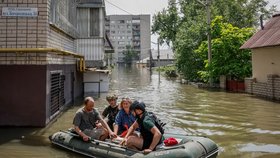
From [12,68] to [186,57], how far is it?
25.7 meters

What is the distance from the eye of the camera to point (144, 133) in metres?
7.14

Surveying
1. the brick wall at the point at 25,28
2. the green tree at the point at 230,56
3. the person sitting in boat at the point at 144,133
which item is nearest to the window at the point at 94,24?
the green tree at the point at 230,56

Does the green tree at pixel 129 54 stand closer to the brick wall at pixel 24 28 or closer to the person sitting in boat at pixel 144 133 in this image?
the brick wall at pixel 24 28

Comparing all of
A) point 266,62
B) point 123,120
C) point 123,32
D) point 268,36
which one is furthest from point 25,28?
point 123,32

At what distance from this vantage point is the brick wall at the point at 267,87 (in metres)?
19.7

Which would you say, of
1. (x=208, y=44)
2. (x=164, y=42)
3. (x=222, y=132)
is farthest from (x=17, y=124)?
(x=164, y=42)

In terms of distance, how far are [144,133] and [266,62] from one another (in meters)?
16.9

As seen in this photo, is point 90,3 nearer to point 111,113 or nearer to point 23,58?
point 23,58

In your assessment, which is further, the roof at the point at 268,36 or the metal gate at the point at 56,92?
the roof at the point at 268,36

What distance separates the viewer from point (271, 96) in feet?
66.5

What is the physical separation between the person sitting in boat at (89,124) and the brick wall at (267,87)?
1359cm

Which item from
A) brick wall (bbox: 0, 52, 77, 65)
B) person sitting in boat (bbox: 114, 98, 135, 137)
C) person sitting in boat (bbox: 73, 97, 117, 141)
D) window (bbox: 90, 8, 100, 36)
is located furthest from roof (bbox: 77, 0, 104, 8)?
person sitting in boat (bbox: 114, 98, 135, 137)

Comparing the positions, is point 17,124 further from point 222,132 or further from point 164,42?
point 164,42

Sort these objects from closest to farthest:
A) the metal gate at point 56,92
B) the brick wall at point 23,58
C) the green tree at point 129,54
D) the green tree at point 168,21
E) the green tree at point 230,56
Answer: the brick wall at point 23,58
the metal gate at point 56,92
the green tree at point 230,56
the green tree at point 168,21
the green tree at point 129,54
